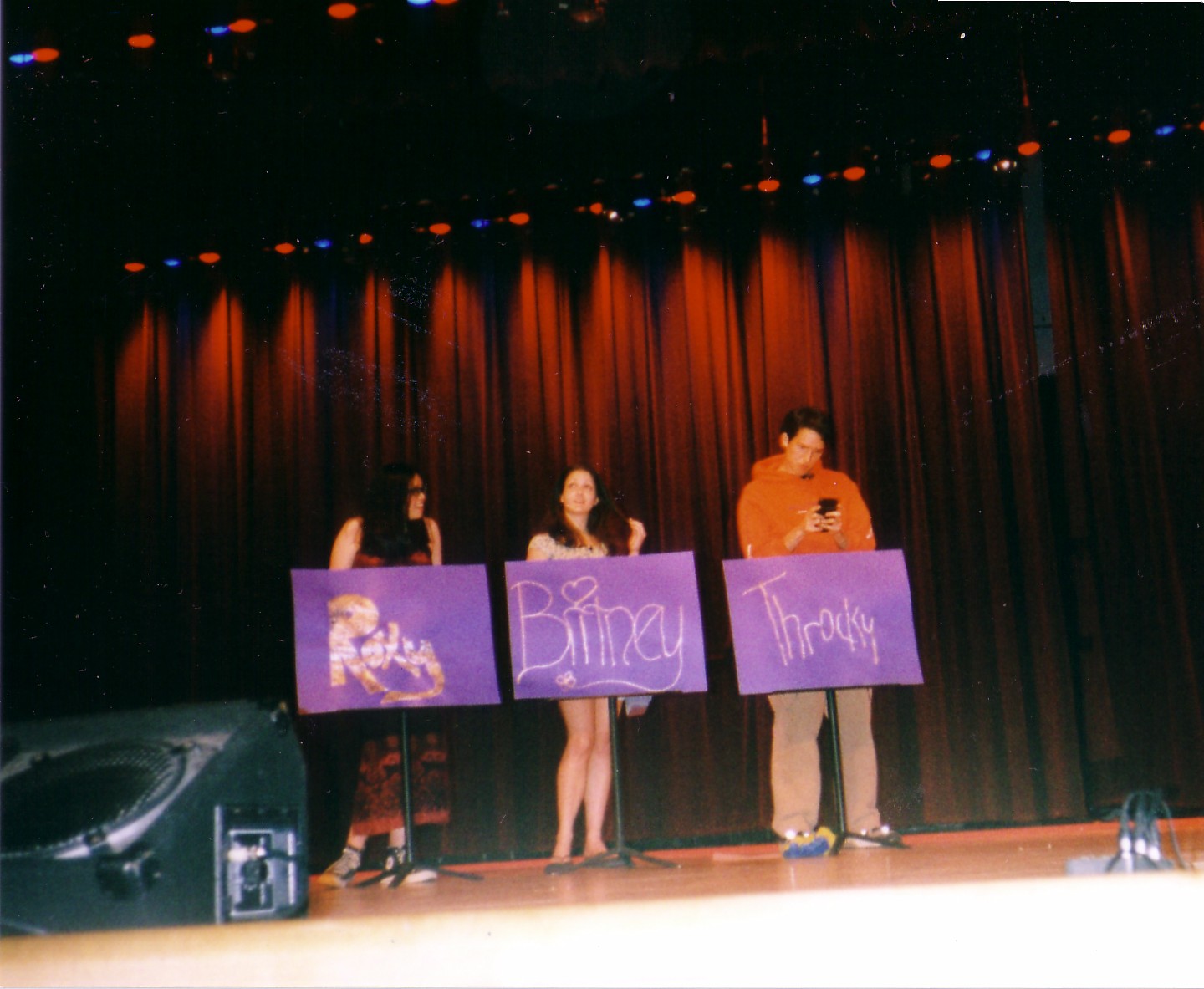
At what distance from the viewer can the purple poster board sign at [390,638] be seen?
3559mm

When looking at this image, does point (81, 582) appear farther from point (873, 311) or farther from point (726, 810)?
point (873, 311)

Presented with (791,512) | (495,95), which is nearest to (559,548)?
(791,512)

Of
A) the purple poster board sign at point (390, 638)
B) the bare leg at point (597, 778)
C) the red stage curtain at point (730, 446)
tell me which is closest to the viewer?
the purple poster board sign at point (390, 638)

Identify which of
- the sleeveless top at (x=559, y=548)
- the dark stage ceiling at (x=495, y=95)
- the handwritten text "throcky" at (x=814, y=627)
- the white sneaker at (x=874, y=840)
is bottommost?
the white sneaker at (x=874, y=840)

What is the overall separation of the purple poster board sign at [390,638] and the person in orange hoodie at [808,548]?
47.2 inches

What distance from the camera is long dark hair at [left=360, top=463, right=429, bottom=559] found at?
4.23 meters

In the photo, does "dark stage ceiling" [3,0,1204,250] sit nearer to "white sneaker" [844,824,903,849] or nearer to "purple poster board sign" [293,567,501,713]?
"purple poster board sign" [293,567,501,713]

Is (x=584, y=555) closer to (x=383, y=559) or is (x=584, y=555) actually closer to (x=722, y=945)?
(x=383, y=559)

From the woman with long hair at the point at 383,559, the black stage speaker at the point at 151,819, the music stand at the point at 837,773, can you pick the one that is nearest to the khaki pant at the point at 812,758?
the music stand at the point at 837,773

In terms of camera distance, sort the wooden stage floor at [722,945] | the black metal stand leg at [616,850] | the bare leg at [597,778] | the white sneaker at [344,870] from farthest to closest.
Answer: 1. the bare leg at [597,778]
2. the white sneaker at [344,870]
3. the black metal stand leg at [616,850]
4. the wooden stage floor at [722,945]

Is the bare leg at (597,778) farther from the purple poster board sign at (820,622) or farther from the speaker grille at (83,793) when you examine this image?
the speaker grille at (83,793)

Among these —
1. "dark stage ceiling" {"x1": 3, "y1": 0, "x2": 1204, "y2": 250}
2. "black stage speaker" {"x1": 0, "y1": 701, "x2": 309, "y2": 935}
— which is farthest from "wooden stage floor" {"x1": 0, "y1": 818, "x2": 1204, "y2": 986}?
"dark stage ceiling" {"x1": 3, "y1": 0, "x2": 1204, "y2": 250}

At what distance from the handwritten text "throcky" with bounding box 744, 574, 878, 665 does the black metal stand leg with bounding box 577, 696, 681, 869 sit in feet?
1.90

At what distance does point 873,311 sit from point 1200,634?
212 centimetres
